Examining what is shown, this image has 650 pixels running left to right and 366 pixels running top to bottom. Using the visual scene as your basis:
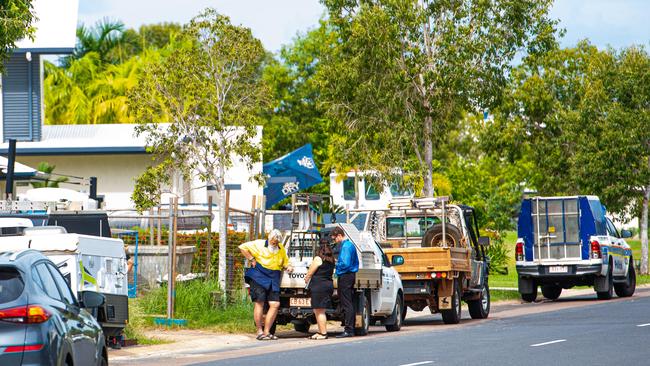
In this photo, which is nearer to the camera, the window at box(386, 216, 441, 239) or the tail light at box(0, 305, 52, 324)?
the tail light at box(0, 305, 52, 324)

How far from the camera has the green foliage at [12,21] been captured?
1711cm

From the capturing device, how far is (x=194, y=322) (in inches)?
917

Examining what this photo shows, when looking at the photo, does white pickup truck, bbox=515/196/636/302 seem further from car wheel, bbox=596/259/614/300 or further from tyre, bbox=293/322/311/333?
tyre, bbox=293/322/311/333

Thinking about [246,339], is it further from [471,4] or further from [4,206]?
[471,4]

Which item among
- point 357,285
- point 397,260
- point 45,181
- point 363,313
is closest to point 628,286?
point 397,260

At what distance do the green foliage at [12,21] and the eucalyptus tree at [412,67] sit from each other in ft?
46.8

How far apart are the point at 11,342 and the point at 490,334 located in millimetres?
12424

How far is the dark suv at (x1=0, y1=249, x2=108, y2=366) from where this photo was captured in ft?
33.2

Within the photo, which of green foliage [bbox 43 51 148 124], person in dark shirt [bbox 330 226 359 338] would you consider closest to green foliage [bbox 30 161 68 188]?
green foliage [bbox 43 51 148 124]

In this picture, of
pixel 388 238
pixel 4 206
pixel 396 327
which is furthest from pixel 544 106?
pixel 4 206

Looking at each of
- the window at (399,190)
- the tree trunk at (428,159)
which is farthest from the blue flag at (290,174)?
the tree trunk at (428,159)

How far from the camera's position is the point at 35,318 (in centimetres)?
1026

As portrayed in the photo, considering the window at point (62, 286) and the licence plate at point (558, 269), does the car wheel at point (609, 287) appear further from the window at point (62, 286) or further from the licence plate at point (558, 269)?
the window at point (62, 286)

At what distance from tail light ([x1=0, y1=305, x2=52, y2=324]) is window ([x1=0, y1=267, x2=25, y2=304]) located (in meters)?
0.16
